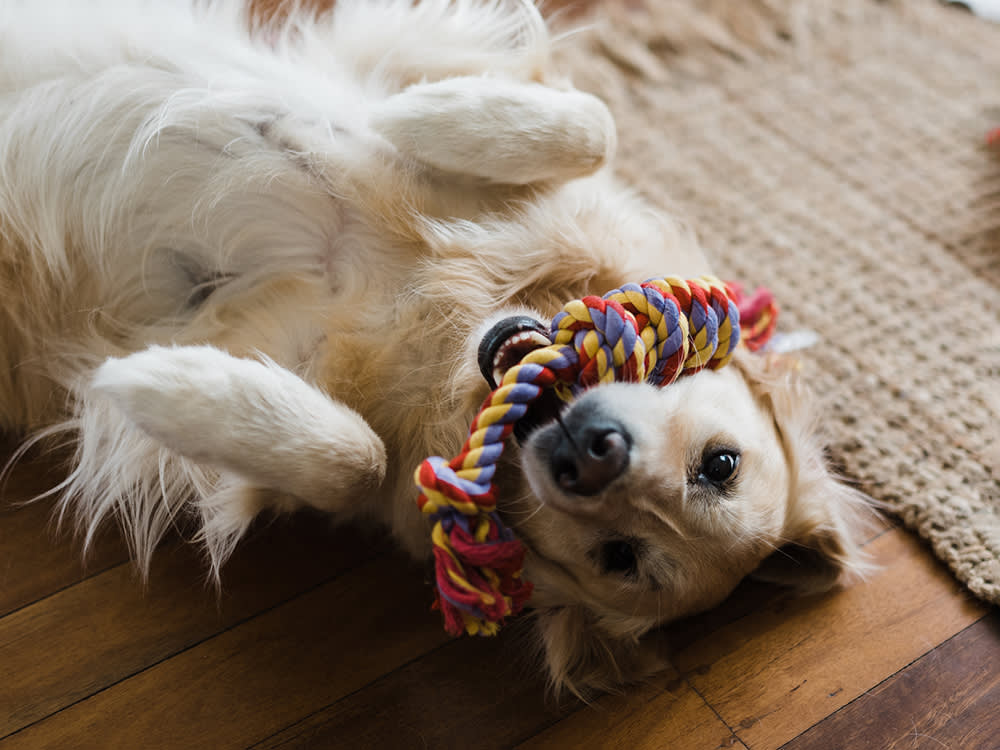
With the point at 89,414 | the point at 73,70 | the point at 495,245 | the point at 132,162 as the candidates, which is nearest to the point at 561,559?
the point at 495,245

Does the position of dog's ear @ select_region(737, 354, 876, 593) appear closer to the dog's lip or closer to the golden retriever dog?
the golden retriever dog

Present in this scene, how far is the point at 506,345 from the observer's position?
1270 millimetres

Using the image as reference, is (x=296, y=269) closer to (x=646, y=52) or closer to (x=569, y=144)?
(x=569, y=144)

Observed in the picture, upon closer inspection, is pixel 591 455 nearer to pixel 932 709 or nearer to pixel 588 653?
pixel 588 653

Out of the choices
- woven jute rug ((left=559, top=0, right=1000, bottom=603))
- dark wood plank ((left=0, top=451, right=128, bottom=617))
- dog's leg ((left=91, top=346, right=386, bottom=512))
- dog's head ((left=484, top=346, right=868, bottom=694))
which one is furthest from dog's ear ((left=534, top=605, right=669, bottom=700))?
dark wood plank ((left=0, top=451, right=128, bottom=617))

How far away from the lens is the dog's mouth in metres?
1.27

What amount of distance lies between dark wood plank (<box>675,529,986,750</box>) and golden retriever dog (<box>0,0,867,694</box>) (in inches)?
4.3

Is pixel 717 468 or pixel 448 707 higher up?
pixel 717 468

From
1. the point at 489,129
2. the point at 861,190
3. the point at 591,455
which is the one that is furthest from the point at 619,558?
the point at 861,190

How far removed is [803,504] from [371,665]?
83 cm

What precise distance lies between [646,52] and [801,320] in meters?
1.05

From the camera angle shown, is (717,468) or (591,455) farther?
(717,468)

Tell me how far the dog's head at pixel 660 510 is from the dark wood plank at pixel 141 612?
413 millimetres

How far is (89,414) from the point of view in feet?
4.59
